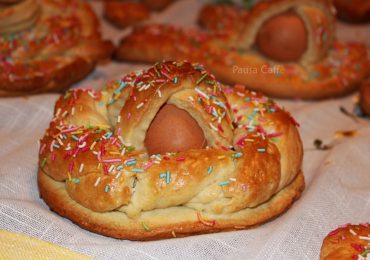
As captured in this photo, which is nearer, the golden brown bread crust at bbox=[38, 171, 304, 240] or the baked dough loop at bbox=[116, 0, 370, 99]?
the golden brown bread crust at bbox=[38, 171, 304, 240]

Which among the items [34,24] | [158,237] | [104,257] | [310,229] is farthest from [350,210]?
[34,24]

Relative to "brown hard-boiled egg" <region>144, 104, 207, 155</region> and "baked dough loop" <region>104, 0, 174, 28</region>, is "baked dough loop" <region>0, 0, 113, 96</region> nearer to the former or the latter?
"baked dough loop" <region>104, 0, 174, 28</region>

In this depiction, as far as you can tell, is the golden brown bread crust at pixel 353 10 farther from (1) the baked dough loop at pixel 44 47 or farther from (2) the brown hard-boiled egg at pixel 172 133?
(2) the brown hard-boiled egg at pixel 172 133

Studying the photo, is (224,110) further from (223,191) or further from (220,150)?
A: (223,191)

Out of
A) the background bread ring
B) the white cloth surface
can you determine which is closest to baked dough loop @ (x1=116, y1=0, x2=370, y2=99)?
the white cloth surface

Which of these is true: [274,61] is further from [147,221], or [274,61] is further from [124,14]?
[147,221]

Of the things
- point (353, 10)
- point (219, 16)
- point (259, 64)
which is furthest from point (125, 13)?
point (353, 10)
